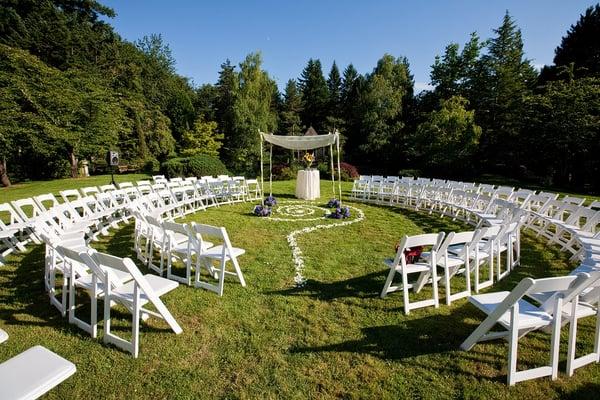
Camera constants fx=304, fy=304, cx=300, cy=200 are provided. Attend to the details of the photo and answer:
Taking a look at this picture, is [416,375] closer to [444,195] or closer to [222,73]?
[444,195]

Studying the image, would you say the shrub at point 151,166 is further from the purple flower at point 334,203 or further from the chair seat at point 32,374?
the chair seat at point 32,374

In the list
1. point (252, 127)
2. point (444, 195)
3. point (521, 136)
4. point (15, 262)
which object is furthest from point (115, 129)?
point (521, 136)

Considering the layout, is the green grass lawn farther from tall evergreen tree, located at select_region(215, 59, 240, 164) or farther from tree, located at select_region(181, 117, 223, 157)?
tall evergreen tree, located at select_region(215, 59, 240, 164)

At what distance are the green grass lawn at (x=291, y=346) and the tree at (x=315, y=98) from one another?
115 ft

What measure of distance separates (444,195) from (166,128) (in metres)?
24.1

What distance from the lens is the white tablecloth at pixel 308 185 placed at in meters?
12.7

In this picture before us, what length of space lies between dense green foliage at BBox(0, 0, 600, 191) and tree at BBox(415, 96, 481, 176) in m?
0.08

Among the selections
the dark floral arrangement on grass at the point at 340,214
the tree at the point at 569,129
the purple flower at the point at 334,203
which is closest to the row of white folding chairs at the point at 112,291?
the dark floral arrangement on grass at the point at 340,214

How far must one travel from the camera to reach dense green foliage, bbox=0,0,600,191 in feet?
57.4

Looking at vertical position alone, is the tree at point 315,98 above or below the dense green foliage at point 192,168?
above

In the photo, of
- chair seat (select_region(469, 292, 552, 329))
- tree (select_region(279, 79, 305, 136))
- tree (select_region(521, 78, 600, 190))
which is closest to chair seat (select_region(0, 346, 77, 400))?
chair seat (select_region(469, 292, 552, 329))

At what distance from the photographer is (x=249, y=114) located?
24.4 m

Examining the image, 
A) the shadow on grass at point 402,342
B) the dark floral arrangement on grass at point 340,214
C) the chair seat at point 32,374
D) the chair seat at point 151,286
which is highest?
the chair seat at point 32,374

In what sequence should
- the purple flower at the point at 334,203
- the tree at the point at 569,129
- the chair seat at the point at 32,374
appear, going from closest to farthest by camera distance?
1. the chair seat at the point at 32,374
2. the purple flower at the point at 334,203
3. the tree at the point at 569,129
